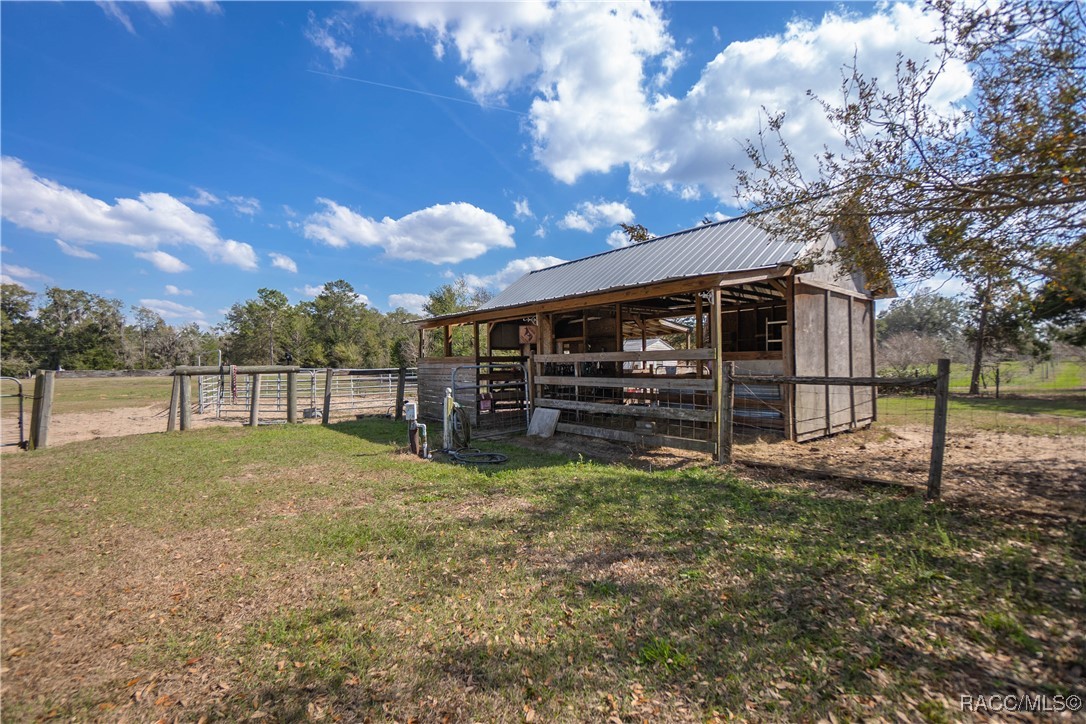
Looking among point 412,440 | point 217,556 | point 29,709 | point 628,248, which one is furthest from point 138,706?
point 628,248

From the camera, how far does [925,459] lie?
6.82 metres

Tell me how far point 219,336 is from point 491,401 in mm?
83204

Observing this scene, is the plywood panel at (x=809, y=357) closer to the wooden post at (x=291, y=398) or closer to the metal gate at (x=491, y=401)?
the metal gate at (x=491, y=401)

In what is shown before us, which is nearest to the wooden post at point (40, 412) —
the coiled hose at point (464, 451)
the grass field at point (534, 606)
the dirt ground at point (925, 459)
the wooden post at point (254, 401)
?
the dirt ground at point (925, 459)

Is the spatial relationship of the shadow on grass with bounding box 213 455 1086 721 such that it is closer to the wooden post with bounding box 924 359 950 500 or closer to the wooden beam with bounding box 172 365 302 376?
the wooden post with bounding box 924 359 950 500

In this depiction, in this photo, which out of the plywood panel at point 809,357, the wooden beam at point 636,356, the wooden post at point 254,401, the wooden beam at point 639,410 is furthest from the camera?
the wooden post at point 254,401

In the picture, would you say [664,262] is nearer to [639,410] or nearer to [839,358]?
[639,410]

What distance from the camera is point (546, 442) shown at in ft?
30.7

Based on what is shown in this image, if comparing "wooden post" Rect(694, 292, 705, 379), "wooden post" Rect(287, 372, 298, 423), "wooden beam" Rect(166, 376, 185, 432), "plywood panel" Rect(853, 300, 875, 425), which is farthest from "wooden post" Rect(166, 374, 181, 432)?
"plywood panel" Rect(853, 300, 875, 425)

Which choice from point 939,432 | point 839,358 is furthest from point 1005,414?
point 939,432

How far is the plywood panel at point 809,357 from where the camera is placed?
8508 mm

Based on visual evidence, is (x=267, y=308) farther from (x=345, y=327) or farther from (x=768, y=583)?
(x=768, y=583)

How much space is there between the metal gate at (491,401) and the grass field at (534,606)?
549 cm

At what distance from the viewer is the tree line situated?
56750 millimetres
